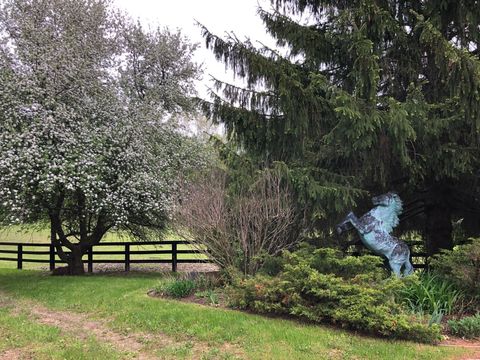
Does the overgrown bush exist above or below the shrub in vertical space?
below

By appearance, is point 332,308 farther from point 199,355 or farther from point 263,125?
point 263,125

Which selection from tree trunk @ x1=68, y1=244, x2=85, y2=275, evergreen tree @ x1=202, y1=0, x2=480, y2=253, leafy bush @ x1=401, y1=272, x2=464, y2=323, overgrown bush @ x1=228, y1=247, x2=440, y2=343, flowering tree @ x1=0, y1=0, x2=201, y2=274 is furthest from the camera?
tree trunk @ x1=68, y1=244, x2=85, y2=275

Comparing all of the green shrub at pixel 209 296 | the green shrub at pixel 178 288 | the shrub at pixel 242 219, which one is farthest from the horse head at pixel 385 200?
the green shrub at pixel 178 288

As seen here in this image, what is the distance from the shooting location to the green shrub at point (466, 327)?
19.6ft

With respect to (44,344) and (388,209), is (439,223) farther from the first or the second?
(44,344)

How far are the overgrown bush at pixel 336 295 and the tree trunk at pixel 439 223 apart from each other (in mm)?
3198

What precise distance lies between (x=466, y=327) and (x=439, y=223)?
13.7 ft

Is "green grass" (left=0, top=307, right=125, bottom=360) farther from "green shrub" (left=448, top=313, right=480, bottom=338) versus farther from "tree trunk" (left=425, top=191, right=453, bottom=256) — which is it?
"tree trunk" (left=425, top=191, right=453, bottom=256)

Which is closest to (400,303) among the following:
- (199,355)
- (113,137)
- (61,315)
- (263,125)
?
(199,355)

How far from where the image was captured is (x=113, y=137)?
37.3 ft

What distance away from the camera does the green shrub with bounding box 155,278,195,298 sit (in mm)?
8227

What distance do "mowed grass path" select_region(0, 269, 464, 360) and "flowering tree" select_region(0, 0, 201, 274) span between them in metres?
3.19

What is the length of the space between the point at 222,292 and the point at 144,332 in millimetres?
1961

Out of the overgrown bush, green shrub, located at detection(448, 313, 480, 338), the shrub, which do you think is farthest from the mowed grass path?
the shrub
